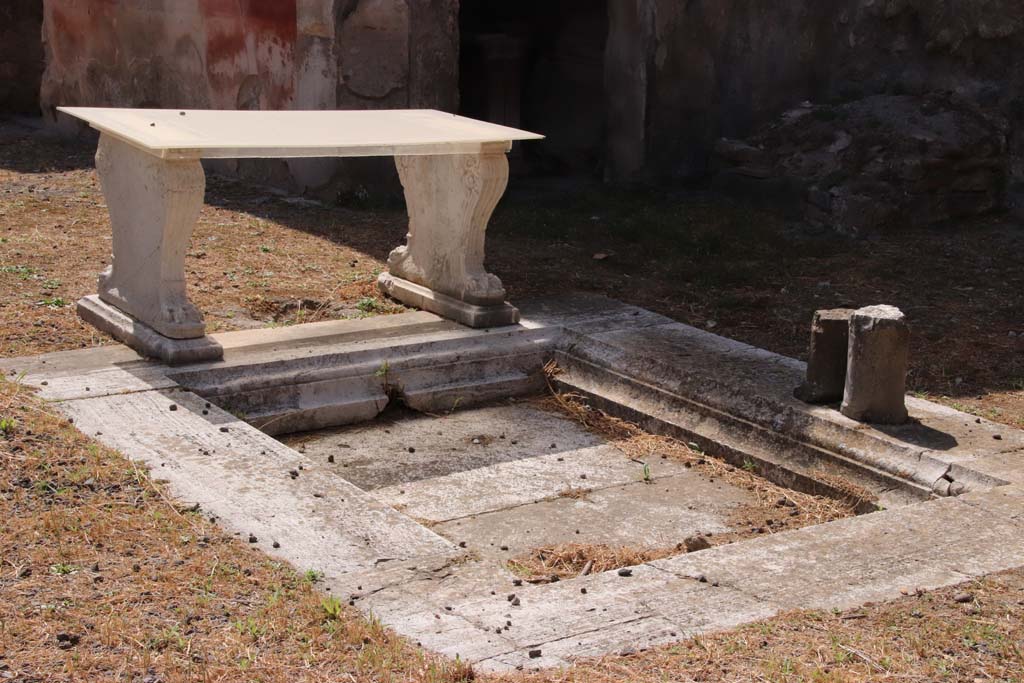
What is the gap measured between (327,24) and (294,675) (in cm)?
690

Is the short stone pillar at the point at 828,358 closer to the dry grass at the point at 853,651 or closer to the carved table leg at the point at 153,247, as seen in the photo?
the dry grass at the point at 853,651

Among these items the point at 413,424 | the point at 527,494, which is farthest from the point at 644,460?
the point at 413,424

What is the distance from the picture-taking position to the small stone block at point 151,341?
19.2 feet

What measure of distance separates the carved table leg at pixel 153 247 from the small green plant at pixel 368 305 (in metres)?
1.28

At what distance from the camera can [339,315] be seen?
23.4 ft

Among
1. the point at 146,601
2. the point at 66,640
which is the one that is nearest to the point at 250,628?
the point at 146,601

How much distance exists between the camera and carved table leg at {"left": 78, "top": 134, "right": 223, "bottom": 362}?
5832 mm

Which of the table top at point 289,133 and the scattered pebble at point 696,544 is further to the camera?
the table top at point 289,133

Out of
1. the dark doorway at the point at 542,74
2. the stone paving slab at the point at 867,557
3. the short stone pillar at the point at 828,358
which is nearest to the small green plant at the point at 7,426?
the stone paving slab at the point at 867,557

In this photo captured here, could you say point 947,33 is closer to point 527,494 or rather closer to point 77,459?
point 527,494

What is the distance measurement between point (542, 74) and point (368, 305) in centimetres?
573

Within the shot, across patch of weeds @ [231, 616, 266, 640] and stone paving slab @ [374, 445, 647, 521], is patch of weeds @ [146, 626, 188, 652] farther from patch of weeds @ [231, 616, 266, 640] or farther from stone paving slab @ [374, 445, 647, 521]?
stone paving slab @ [374, 445, 647, 521]

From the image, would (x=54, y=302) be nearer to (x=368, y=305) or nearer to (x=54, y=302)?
(x=54, y=302)

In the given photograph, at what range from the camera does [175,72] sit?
1092 centimetres
